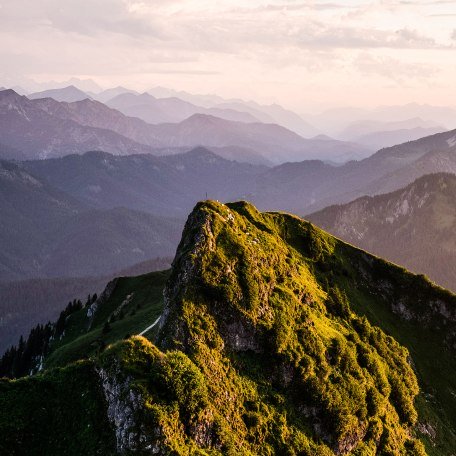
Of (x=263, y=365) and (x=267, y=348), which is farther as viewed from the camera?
(x=267, y=348)

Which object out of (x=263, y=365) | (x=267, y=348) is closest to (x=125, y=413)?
(x=263, y=365)

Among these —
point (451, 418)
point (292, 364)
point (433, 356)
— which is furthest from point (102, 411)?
point (433, 356)

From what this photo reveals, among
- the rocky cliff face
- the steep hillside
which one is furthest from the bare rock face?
the rocky cliff face

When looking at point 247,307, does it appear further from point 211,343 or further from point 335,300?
point 335,300

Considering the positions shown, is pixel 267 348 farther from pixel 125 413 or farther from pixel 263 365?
pixel 125 413

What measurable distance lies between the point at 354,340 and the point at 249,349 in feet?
75.9

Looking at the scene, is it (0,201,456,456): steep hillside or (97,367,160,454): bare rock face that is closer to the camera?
(97,367,160,454): bare rock face

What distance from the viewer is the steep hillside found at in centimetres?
4588

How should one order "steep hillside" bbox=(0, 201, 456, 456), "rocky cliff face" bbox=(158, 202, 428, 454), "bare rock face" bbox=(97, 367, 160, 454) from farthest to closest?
"rocky cliff face" bbox=(158, 202, 428, 454) < "steep hillside" bbox=(0, 201, 456, 456) < "bare rock face" bbox=(97, 367, 160, 454)

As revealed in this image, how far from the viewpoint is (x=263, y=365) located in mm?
60594

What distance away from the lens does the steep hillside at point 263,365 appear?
45.9 meters

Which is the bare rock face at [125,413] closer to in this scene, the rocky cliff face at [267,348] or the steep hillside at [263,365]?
the steep hillside at [263,365]

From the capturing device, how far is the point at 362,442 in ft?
209

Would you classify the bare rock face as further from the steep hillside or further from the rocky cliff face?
the rocky cliff face
